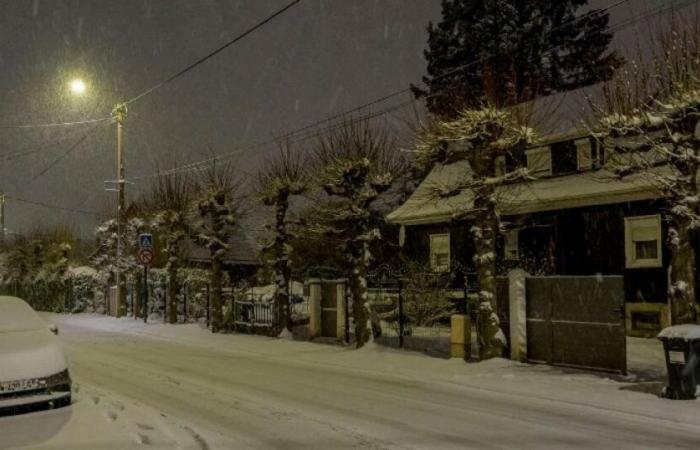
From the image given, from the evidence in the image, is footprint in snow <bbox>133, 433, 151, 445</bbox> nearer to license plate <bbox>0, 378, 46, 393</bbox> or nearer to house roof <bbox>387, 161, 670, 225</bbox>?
license plate <bbox>0, 378, 46, 393</bbox>

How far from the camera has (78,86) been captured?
2798 centimetres

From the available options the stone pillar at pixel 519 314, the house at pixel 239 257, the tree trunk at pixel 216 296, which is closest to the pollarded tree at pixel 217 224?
the tree trunk at pixel 216 296

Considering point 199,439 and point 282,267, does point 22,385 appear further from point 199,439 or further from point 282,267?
point 282,267

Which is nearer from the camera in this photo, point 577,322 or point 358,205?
point 577,322

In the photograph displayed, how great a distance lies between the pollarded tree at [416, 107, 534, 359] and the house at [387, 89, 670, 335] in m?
1.49

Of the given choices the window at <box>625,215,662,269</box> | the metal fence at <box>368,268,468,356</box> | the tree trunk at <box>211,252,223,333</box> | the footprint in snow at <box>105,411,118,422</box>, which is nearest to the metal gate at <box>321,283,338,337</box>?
the metal fence at <box>368,268,468,356</box>

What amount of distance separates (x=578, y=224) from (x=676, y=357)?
40.2 ft

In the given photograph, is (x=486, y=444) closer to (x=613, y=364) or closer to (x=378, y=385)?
(x=378, y=385)

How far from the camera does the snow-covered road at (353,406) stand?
8.22 meters

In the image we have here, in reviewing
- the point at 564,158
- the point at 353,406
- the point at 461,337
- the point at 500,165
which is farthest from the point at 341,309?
the point at 353,406

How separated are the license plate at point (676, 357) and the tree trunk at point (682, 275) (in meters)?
1.16

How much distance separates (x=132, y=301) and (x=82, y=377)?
2108cm

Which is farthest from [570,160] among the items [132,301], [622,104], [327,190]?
[132,301]

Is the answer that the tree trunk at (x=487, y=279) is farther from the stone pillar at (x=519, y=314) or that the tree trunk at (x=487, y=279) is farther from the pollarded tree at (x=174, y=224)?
the pollarded tree at (x=174, y=224)
